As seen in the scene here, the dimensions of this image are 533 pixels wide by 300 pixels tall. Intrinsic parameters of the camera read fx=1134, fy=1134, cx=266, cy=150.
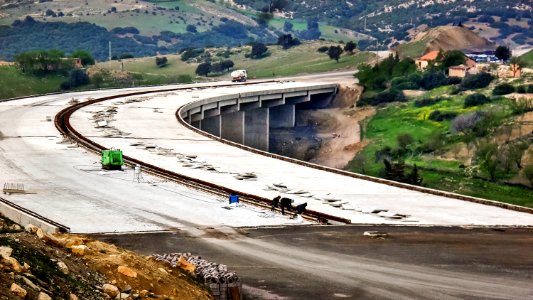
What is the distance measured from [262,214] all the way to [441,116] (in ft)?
206

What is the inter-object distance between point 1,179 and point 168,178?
7989 mm

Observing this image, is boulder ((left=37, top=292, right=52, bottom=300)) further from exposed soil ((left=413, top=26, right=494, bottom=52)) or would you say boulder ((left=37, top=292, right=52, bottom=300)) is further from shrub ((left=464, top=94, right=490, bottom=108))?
exposed soil ((left=413, top=26, right=494, bottom=52))

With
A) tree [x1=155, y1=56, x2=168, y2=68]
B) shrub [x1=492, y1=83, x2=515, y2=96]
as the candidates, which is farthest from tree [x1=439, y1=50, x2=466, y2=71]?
tree [x1=155, y1=56, x2=168, y2=68]

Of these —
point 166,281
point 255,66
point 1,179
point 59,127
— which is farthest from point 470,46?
point 166,281

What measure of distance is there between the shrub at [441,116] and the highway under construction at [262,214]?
104 feet

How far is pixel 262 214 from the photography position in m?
45.9

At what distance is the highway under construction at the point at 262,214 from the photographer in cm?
3397

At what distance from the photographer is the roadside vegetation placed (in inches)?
2970

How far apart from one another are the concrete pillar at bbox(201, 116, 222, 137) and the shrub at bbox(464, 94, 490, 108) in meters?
24.3

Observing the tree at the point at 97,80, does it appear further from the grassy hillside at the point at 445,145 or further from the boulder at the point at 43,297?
the boulder at the point at 43,297

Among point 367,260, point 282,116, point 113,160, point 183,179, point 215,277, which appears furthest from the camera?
point 282,116

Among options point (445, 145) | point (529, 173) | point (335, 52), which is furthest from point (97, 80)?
point (529, 173)

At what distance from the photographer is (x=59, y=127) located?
A: 80.8 meters

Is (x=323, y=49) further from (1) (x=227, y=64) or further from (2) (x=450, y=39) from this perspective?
(2) (x=450, y=39)
